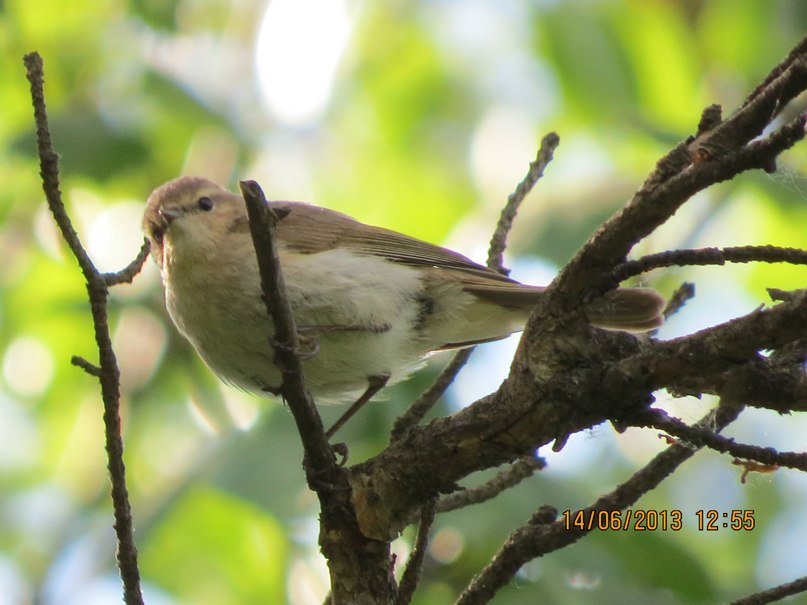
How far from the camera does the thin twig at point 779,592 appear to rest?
2154 mm

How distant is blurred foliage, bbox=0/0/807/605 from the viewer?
176 inches

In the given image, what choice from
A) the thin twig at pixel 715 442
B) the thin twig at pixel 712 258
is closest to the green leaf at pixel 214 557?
the thin twig at pixel 715 442

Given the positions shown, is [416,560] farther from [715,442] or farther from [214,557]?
[214,557]

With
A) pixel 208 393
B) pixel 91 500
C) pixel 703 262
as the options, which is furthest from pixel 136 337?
pixel 703 262

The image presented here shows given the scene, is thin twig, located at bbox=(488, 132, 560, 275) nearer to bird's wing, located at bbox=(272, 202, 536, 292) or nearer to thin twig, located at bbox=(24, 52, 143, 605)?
bird's wing, located at bbox=(272, 202, 536, 292)

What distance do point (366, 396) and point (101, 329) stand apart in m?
1.95

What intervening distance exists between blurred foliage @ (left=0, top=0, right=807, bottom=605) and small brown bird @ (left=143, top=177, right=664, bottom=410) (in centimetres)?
45

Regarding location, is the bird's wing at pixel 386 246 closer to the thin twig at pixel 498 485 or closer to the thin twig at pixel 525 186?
the thin twig at pixel 525 186

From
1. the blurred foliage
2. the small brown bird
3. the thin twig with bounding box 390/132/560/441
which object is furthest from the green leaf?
the thin twig with bounding box 390/132/560/441

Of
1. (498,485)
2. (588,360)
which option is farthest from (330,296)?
(588,360)

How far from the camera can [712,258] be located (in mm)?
1927

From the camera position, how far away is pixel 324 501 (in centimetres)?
259

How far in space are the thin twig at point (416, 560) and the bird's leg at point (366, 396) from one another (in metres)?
1.44

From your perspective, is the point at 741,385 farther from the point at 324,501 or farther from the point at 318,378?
the point at 318,378
